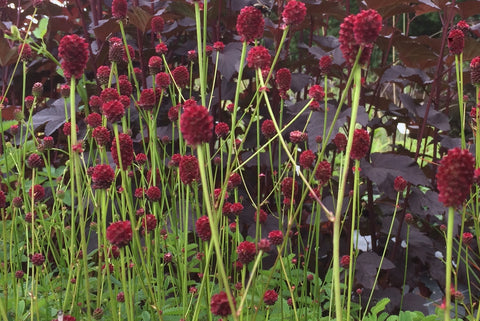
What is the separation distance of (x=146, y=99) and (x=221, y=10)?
842 millimetres

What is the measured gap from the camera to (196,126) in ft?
2.27

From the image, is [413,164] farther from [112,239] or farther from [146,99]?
[112,239]

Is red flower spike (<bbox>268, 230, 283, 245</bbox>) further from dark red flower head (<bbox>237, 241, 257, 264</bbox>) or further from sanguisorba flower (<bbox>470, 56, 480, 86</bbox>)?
sanguisorba flower (<bbox>470, 56, 480, 86</bbox>)

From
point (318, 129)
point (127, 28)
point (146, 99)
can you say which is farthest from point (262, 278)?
point (127, 28)

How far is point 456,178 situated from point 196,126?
1.08ft

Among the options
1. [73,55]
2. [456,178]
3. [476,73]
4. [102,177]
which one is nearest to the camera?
[456,178]

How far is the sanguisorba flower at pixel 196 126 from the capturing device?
687mm

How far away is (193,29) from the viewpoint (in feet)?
6.91

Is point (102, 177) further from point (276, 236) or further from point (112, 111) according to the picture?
point (276, 236)

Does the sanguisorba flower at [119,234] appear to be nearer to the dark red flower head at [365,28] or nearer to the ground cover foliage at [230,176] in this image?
the ground cover foliage at [230,176]

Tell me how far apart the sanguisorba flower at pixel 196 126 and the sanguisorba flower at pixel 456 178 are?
11.9 inches

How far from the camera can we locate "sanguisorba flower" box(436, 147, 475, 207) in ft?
2.14

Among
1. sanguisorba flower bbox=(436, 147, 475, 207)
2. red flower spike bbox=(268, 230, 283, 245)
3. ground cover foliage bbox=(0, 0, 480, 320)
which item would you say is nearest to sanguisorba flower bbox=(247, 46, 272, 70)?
ground cover foliage bbox=(0, 0, 480, 320)

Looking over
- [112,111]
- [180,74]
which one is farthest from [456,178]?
[180,74]
